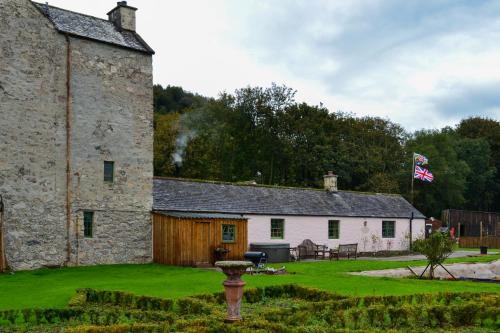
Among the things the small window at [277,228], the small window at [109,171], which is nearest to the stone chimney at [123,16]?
the small window at [109,171]

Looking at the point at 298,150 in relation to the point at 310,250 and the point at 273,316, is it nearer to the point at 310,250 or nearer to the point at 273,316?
the point at 310,250

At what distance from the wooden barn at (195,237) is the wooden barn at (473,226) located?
29.0 metres

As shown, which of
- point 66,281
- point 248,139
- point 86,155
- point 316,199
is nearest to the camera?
point 66,281

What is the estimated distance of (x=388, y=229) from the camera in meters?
40.9

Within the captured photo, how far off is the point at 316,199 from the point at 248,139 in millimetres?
25122

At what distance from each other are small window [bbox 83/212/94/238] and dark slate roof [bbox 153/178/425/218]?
347 centimetres

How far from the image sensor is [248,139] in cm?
6262

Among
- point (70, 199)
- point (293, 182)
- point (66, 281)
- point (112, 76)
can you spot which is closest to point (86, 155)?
point (70, 199)

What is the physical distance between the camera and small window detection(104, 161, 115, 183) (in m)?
28.5

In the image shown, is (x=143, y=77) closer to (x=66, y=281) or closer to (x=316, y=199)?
(x=66, y=281)

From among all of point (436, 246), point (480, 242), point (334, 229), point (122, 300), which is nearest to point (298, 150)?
point (480, 242)

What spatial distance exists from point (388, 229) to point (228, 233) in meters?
15.8

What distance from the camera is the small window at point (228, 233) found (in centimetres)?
2936

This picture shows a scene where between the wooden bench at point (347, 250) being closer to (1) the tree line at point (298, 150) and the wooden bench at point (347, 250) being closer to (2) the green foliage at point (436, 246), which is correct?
(2) the green foliage at point (436, 246)
